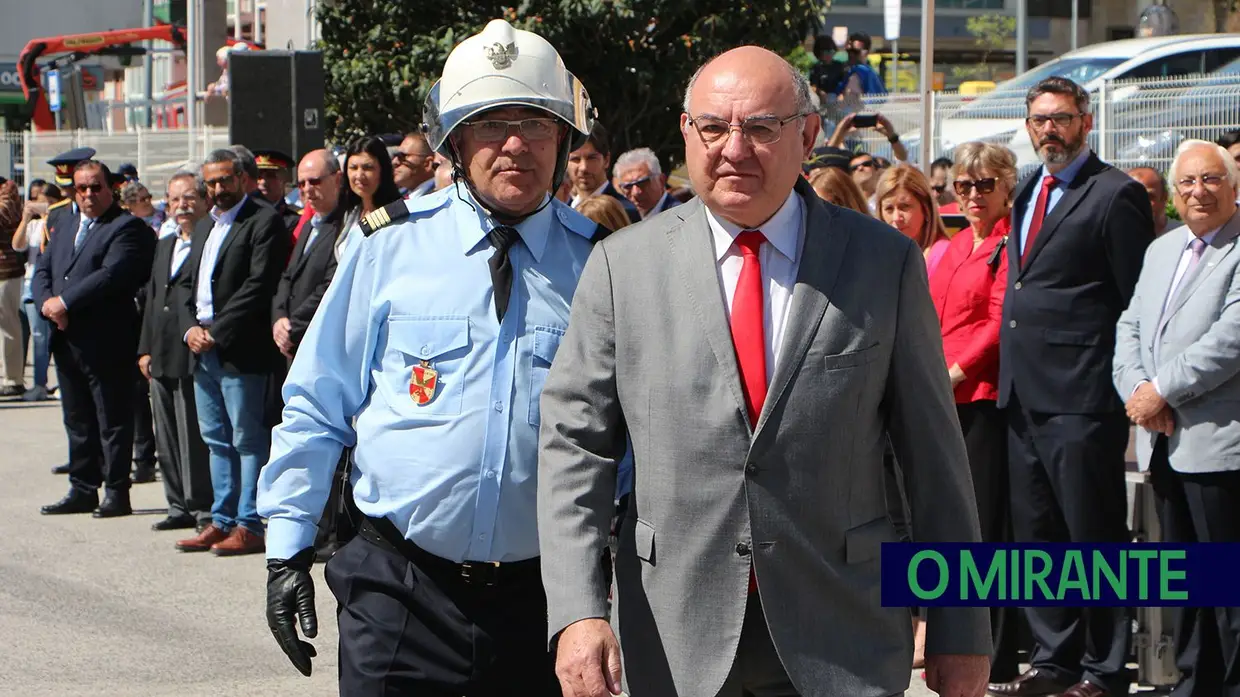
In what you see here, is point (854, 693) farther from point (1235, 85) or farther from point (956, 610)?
point (1235, 85)

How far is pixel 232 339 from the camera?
956cm

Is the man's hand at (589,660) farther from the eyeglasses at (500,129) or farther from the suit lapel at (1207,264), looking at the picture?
the suit lapel at (1207,264)

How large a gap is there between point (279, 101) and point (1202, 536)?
8481 millimetres

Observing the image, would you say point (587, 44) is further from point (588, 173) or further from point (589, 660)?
point (589, 660)

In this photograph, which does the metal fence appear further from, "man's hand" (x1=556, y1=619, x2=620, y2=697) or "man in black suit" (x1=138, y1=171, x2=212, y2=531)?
"man's hand" (x1=556, y1=619, x2=620, y2=697)

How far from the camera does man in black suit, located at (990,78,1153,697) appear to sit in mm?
6438

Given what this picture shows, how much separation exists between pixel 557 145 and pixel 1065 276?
3.13 metres

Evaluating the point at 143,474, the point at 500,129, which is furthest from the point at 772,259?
the point at 143,474

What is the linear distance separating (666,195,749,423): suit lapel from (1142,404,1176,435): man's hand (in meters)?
3.21

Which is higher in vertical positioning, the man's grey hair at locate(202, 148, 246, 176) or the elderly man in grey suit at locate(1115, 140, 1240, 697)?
the man's grey hair at locate(202, 148, 246, 176)

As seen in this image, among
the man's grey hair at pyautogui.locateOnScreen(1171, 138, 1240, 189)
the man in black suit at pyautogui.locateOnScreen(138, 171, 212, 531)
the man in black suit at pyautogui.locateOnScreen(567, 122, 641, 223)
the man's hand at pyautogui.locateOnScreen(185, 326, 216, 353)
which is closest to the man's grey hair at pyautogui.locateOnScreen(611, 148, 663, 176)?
the man in black suit at pyautogui.locateOnScreen(567, 122, 641, 223)

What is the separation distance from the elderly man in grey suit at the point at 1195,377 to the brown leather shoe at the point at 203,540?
5.49 meters

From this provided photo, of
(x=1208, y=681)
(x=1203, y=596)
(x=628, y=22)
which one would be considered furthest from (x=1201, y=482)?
(x=628, y=22)

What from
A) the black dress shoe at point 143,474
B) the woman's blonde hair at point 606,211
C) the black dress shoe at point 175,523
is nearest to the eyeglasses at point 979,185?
the woman's blonde hair at point 606,211
